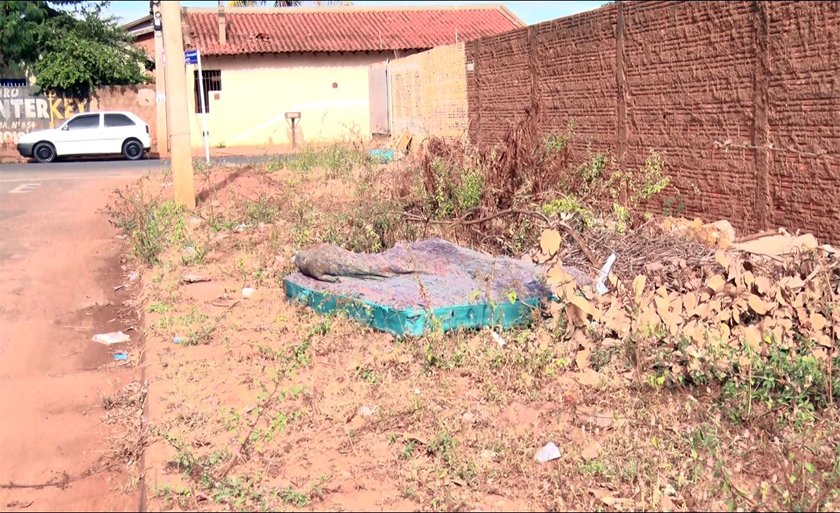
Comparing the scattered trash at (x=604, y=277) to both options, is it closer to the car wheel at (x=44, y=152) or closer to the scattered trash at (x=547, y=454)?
the scattered trash at (x=547, y=454)

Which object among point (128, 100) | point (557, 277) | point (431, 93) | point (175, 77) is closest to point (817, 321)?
point (557, 277)

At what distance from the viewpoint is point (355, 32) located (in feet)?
96.3

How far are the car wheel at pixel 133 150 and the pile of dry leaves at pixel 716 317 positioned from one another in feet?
68.4

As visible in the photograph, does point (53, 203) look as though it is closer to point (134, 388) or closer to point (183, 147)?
point (183, 147)

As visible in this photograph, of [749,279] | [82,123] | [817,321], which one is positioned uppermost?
[82,123]

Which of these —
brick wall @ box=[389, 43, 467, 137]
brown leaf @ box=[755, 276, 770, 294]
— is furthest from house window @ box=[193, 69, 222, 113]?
Answer: brown leaf @ box=[755, 276, 770, 294]

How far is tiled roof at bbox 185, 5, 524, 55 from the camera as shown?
2767cm

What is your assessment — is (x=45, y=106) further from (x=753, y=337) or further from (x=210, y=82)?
(x=753, y=337)

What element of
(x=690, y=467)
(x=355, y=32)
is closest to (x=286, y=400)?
(x=690, y=467)

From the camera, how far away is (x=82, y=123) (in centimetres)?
2377

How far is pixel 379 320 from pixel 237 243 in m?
3.66

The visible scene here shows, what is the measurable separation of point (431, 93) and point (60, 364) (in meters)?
13.5

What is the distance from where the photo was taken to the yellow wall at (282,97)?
27.6 metres

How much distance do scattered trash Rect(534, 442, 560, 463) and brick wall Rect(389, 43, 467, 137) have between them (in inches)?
395
